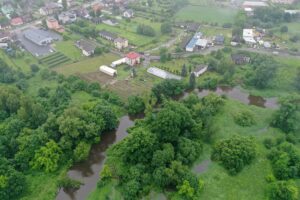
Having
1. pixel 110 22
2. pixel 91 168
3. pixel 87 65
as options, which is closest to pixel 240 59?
pixel 87 65

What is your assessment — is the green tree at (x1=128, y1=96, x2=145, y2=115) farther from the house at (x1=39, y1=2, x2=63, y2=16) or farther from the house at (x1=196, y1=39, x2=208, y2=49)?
the house at (x1=39, y1=2, x2=63, y2=16)

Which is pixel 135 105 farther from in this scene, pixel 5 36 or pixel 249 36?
pixel 5 36

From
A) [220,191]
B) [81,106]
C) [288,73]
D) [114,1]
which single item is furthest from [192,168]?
[114,1]

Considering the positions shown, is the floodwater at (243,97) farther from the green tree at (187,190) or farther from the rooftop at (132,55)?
the green tree at (187,190)

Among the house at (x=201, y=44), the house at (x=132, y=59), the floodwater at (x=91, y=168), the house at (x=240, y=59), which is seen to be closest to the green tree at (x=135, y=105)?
the floodwater at (x=91, y=168)

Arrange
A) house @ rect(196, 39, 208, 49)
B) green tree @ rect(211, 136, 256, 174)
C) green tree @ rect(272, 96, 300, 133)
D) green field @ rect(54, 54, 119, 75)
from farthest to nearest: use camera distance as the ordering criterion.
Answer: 1. house @ rect(196, 39, 208, 49)
2. green field @ rect(54, 54, 119, 75)
3. green tree @ rect(272, 96, 300, 133)
4. green tree @ rect(211, 136, 256, 174)

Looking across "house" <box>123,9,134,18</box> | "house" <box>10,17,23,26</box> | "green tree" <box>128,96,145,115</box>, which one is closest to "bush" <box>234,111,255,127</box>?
"green tree" <box>128,96,145,115</box>

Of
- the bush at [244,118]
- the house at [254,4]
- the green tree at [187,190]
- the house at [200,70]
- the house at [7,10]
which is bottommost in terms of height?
the green tree at [187,190]
